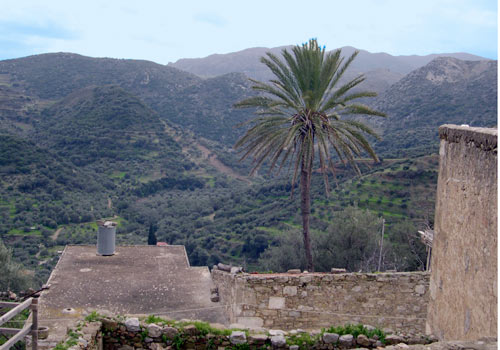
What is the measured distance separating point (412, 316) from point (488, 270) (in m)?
4.04

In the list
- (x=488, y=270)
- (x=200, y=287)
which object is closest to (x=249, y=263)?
(x=200, y=287)

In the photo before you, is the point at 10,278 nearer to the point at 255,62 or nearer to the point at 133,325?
the point at 133,325

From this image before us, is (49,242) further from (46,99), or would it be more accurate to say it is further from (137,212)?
(46,99)

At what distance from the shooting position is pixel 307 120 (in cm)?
1409

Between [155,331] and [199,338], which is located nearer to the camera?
[199,338]

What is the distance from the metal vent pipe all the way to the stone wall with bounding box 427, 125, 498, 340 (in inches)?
340

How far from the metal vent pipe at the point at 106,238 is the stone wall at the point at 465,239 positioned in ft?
28.3

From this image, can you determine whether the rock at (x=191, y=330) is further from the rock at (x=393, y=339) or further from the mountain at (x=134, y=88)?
the mountain at (x=134, y=88)

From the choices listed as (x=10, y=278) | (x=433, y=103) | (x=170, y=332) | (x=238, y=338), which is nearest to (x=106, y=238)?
(x=10, y=278)

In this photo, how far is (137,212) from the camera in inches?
1511

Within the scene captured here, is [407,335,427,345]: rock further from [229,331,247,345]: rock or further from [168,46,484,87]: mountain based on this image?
[168,46,484,87]: mountain

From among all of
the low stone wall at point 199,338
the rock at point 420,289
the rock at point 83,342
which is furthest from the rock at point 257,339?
the rock at point 420,289

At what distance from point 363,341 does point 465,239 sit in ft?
6.23

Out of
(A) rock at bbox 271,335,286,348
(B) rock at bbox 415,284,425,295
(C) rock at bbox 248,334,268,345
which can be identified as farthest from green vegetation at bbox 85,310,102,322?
(B) rock at bbox 415,284,425,295
